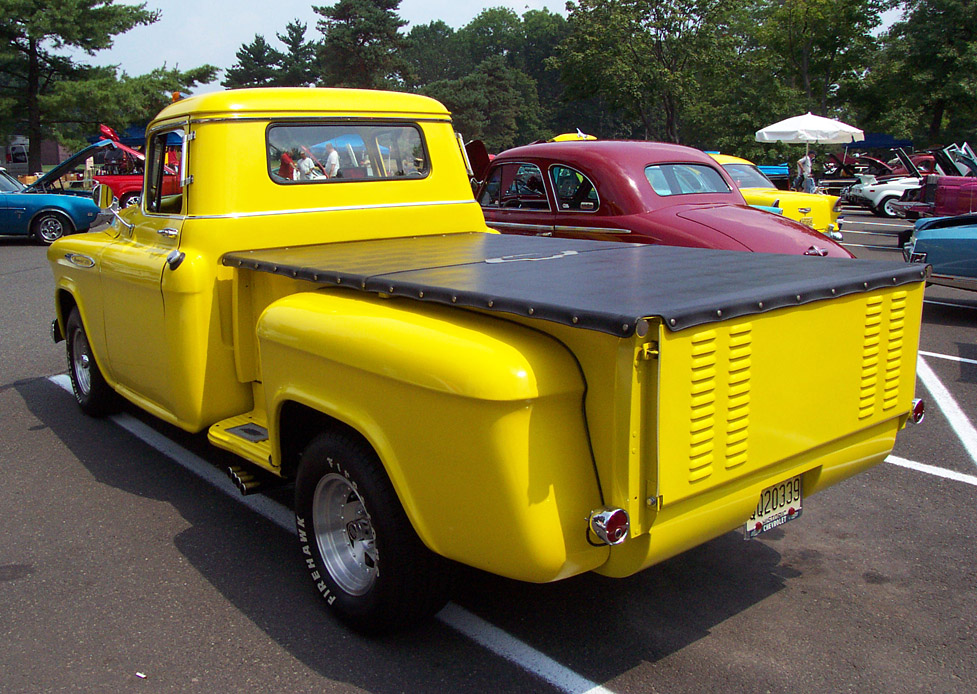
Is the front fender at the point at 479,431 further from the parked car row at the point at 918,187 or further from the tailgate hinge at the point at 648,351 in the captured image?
the parked car row at the point at 918,187

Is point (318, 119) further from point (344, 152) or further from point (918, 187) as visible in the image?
point (918, 187)

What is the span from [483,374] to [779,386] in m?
1.02

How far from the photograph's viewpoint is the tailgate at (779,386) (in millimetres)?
2455

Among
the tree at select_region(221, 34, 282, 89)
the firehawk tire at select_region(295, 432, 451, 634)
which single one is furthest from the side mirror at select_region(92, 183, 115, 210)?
the tree at select_region(221, 34, 282, 89)

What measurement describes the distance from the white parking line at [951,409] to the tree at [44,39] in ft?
97.3

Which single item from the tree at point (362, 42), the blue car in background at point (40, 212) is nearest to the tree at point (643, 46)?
the tree at point (362, 42)

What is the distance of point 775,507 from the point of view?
302cm

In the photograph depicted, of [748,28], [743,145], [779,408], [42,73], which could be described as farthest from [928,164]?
[42,73]

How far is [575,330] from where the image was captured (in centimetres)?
254

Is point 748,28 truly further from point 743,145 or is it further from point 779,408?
point 779,408

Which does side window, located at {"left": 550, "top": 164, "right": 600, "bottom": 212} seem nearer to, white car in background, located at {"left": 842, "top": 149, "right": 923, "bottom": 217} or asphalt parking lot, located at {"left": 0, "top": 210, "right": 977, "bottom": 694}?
asphalt parking lot, located at {"left": 0, "top": 210, "right": 977, "bottom": 694}

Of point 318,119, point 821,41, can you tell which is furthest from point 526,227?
point 821,41

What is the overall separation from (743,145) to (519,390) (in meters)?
38.2

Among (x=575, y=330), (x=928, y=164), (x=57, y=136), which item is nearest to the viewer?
(x=575, y=330)
